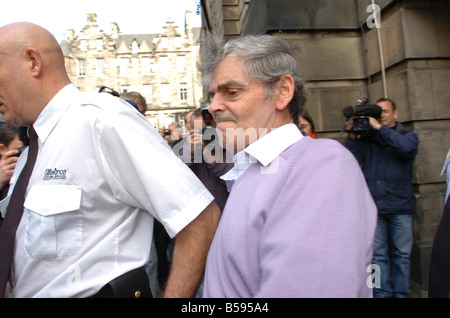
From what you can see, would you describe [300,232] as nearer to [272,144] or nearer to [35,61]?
[272,144]

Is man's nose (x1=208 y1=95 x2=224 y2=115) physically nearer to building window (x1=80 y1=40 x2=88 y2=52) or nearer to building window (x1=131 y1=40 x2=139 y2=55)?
building window (x1=131 y1=40 x2=139 y2=55)

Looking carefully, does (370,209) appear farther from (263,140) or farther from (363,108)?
(363,108)

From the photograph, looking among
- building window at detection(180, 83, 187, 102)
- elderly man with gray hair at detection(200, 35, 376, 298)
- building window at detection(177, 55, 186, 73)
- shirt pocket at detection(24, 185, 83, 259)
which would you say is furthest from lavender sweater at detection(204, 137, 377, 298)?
building window at detection(177, 55, 186, 73)

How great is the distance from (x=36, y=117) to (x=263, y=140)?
3.04 ft

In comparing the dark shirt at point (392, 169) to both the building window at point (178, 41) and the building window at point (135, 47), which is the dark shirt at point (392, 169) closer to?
the building window at point (178, 41)

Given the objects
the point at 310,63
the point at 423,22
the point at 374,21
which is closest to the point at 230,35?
the point at 310,63

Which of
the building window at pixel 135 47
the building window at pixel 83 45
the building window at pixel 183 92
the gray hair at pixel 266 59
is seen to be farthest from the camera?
the building window at pixel 135 47

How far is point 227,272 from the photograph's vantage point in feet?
3.30

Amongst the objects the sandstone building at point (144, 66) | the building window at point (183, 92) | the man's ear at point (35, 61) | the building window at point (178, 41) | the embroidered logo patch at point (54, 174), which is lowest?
the embroidered logo patch at point (54, 174)

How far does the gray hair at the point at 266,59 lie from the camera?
1.28 metres

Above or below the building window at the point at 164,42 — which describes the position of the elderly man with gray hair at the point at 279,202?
below

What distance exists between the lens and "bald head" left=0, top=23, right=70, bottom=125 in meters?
1.30

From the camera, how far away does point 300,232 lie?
2.83 ft

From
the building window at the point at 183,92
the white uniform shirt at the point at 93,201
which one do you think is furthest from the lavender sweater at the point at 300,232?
the building window at the point at 183,92
